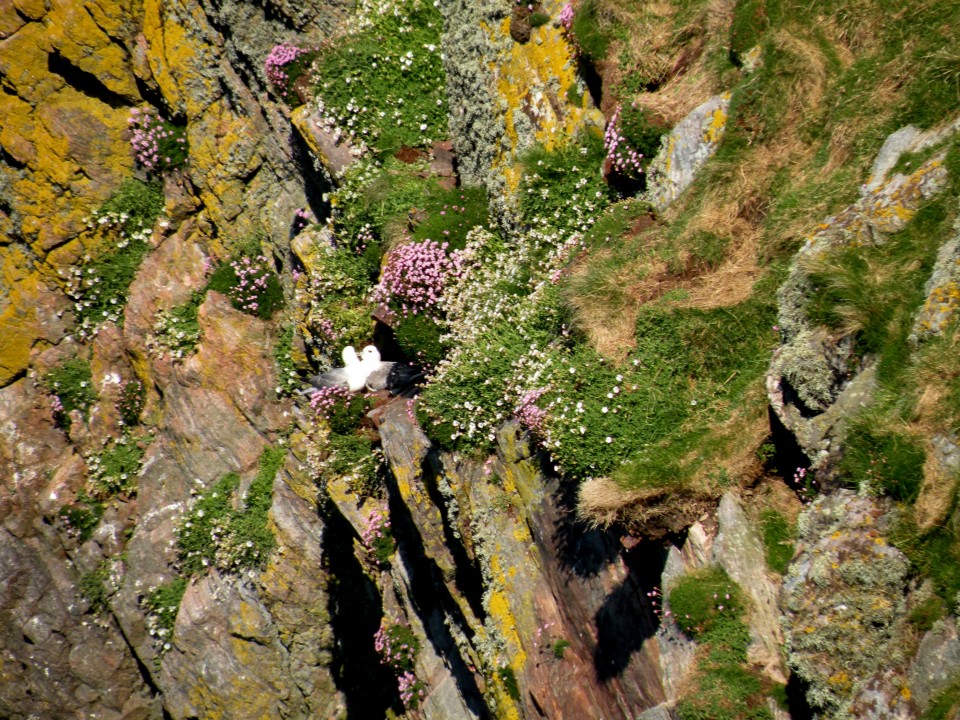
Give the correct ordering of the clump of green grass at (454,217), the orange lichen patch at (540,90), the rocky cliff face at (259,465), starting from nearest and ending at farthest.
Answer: the rocky cliff face at (259,465)
the orange lichen patch at (540,90)
the clump of green grass at (454,217)

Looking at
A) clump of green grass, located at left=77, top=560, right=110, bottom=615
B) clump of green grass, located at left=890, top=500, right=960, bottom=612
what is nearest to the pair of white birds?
clump of green grass, located at left=77, top=560, right=110, bottom=615

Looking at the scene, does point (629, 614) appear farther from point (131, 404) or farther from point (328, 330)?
point (131, 404)

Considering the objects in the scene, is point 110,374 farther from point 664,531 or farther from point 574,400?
point 664,531

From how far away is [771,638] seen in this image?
7.96m

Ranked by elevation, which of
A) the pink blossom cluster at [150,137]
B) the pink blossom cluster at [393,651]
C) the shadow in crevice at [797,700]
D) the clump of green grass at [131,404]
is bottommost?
the shadow in crevice at [797,700]

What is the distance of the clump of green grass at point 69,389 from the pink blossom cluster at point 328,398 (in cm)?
689

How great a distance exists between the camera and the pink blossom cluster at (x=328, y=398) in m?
14.6

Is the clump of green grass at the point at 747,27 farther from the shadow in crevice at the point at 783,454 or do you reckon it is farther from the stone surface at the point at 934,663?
the stone surface at the point at 934,663

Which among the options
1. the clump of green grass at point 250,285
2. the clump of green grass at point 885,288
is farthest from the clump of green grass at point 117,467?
the clump of green grass at point 885,288

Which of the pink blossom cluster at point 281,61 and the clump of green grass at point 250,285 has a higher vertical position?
the pink blossom cluster at point 281,61

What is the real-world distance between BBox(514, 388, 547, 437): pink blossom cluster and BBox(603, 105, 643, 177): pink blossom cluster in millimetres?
3225

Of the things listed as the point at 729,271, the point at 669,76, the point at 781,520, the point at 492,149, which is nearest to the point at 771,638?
the point at 781,520

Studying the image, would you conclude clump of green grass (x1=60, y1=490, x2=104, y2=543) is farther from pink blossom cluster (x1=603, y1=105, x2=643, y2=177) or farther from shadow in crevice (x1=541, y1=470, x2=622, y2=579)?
pink blossom cluster (x1=603, y1=105, x2=643, y2=177)

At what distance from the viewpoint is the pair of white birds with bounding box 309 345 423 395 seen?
13875 mm
